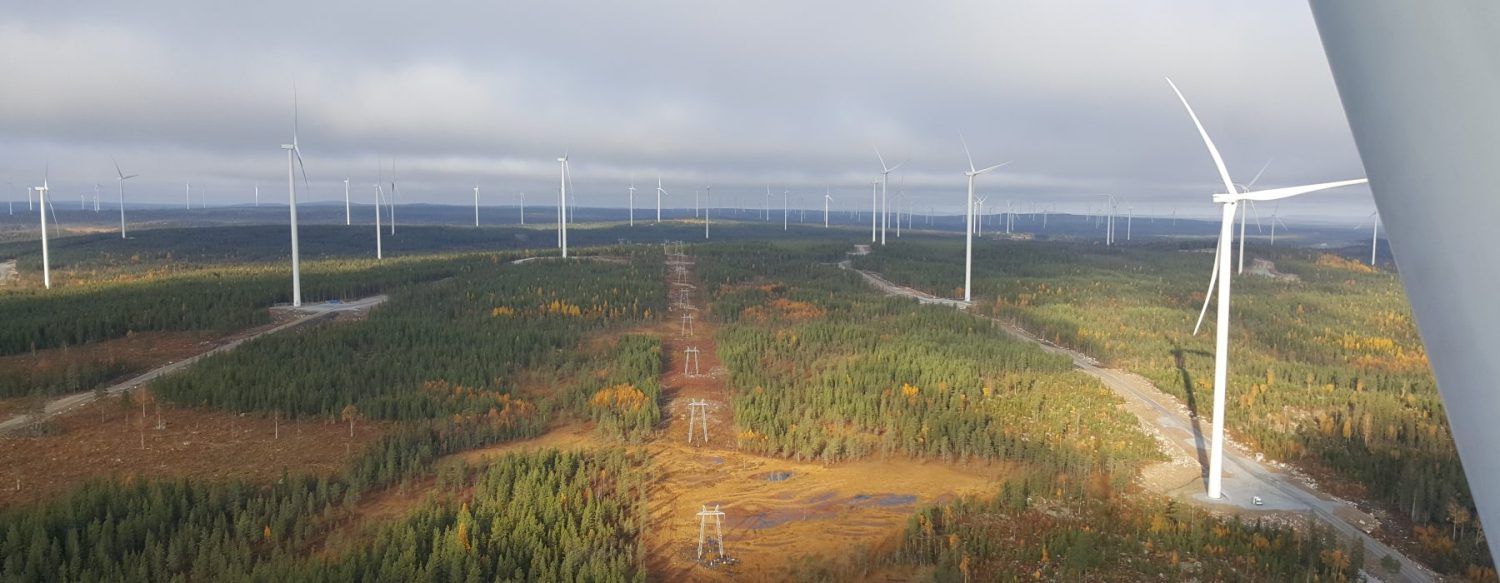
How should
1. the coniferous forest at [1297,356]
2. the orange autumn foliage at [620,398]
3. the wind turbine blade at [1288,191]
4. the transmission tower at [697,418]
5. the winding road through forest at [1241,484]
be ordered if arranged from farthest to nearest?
the orange autumn foliage at [620,398]
the transmission tower at [697,418]
the coniferous forest at [1297,356]
the winding road through forest at [1241,484]
the wind turbine blade at [1288,191]

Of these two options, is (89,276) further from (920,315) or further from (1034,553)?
(1034,553)

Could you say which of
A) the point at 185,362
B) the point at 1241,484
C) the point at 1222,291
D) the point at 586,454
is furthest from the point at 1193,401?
the point at 185,362

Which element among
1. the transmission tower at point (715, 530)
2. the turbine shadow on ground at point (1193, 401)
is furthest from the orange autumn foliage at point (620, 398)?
the turbine shadow on ground at point (1193, 401)

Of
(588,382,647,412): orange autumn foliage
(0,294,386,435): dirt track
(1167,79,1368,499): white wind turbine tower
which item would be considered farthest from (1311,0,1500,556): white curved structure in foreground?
(0,294,386,435): dirt track

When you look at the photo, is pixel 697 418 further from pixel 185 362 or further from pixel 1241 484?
pixel 185 362

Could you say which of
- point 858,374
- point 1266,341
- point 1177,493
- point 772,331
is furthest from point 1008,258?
point 1177,493

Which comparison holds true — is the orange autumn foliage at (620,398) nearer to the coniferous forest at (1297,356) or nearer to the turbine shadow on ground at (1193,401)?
the turbine shadow on ground at (1193,401)
